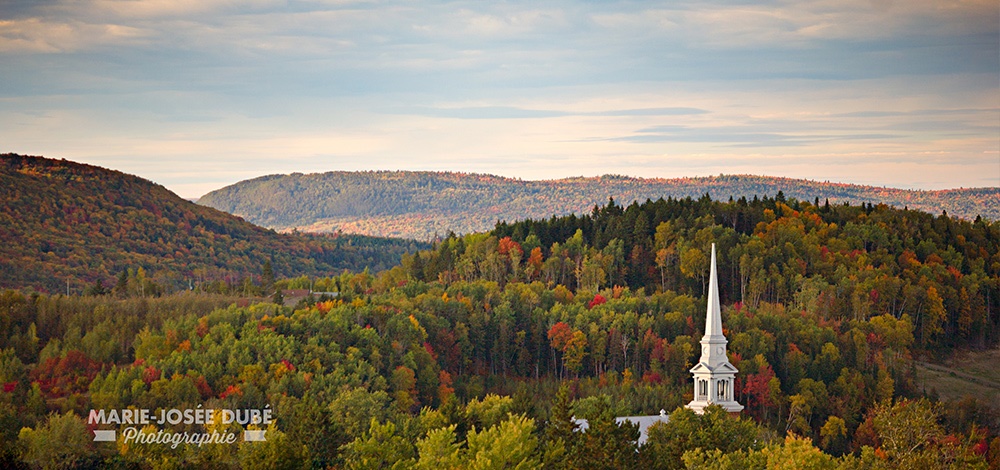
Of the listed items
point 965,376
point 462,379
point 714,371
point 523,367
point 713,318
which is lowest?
point 965,376

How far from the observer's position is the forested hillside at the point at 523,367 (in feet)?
319

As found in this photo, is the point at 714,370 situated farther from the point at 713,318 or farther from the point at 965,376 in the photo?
the point at 965,376

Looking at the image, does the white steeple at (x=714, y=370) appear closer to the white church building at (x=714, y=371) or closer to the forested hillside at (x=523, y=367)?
the white church building at (x=714, y=371)

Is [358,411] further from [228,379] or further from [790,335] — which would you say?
[790,335]

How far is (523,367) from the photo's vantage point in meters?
173

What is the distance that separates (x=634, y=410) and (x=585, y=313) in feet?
109

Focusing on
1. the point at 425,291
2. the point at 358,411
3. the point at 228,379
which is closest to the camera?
the point at 358,411

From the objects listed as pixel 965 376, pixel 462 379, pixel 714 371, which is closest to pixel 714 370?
pixel 714 371

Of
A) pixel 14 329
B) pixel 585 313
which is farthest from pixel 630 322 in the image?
pixel 14 329

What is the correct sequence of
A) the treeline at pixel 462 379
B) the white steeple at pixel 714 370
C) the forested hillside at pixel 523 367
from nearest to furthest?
the treeline at pixel 462 379
the forested hillside at pixel 523 367
the white steeple at pixel 714 370

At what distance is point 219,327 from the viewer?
152250mm

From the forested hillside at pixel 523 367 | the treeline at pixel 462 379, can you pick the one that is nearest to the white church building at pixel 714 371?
the treeline at pixel 462 379

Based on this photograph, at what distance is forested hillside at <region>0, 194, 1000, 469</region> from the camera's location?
3829 inches

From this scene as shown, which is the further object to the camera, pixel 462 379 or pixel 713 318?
pixel 462 379
